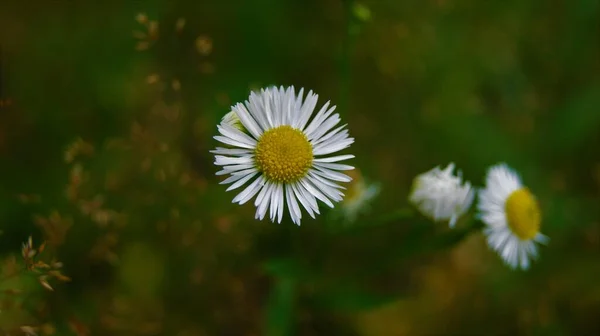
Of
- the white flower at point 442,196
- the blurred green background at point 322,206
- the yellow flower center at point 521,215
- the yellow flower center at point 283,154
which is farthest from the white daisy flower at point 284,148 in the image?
the yellow flower center at point 521,215

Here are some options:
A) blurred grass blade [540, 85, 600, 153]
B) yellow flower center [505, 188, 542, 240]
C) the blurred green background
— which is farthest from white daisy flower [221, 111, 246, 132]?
blurred grass blade [540, 85, 600, 153]

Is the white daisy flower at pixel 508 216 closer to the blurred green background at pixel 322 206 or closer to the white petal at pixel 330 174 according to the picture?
the blurred green background at pixel 322 206

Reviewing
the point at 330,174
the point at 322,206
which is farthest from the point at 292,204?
the point at 322,206

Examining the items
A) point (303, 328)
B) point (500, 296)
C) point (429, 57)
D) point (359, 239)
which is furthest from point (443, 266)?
point (429, 57)

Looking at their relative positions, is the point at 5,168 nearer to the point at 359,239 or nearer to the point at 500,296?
the point at 359,239

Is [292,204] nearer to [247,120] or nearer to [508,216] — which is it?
[247,120]
